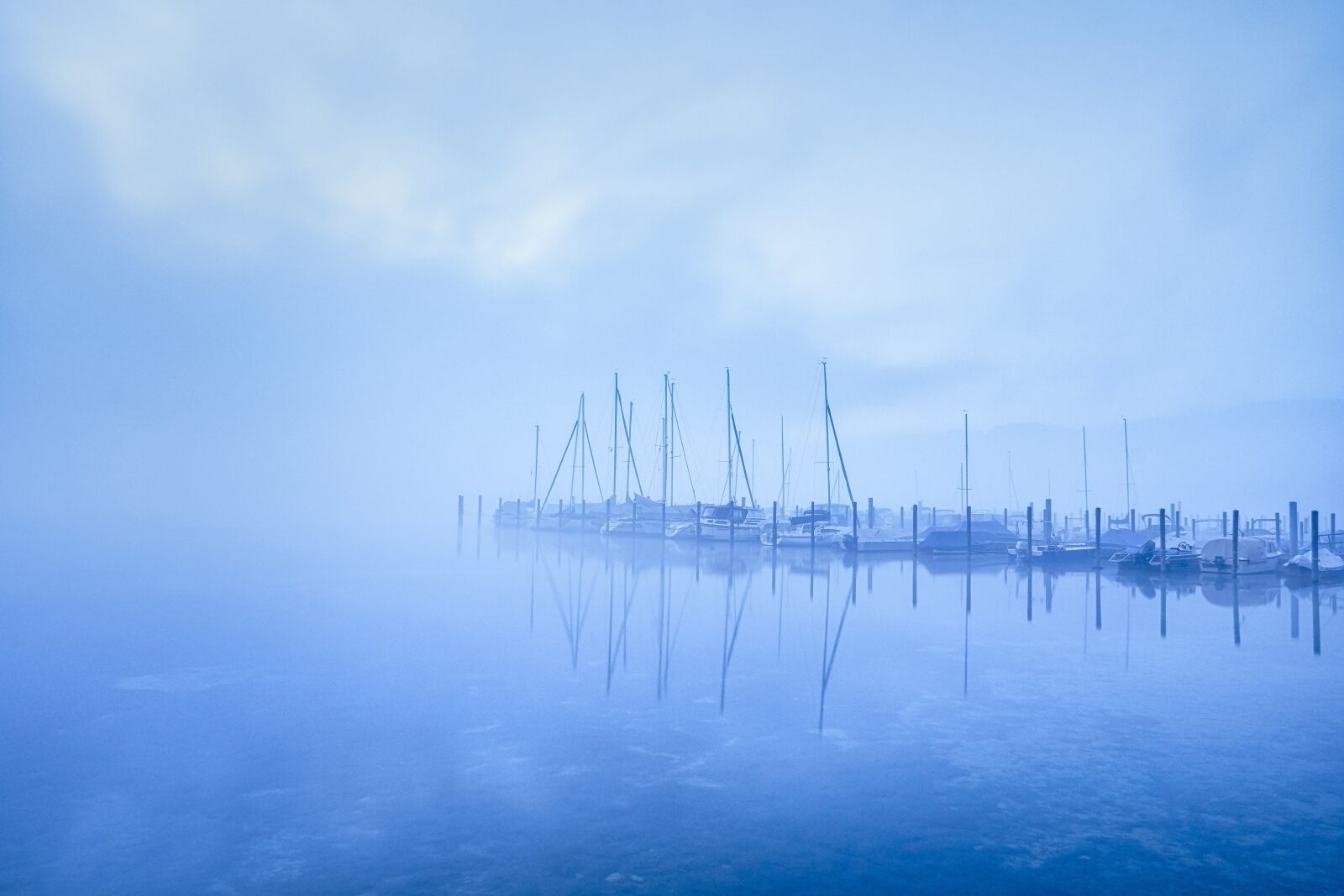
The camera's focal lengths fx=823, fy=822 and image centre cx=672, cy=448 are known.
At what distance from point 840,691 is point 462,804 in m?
7.66

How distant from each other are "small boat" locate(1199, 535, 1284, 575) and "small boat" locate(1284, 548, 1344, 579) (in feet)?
2.94

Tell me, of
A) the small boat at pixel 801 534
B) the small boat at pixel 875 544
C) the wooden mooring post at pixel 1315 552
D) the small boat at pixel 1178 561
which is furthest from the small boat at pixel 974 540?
the wooden mooring post at pixel 1315 552

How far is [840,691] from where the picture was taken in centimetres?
1433

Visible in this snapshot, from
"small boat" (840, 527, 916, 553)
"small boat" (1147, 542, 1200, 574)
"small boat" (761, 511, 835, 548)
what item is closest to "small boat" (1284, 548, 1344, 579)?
"small boat" (1147, 542, 1200, 574)

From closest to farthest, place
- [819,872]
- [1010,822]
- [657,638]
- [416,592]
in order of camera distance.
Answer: [819,872] < [1010,822] < [657,638] < [416,592]

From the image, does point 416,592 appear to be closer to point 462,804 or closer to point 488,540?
point 462,804

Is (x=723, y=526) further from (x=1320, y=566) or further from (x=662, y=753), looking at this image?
(x=662, y=753)

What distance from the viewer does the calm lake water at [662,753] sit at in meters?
7.29

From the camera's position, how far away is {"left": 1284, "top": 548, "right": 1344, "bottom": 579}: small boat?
117ft

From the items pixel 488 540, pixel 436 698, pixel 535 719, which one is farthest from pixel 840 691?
pixel 488 540

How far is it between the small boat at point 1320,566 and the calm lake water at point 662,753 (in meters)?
14.4

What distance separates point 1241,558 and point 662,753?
36938 millimetres

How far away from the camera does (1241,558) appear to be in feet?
121

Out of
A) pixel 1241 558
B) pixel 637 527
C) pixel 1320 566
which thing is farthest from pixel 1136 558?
pixel 637 527
